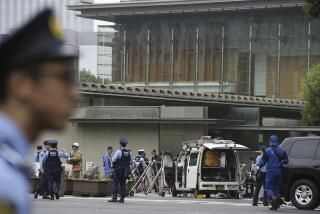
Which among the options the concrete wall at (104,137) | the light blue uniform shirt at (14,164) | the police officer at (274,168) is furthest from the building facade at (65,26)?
the concrete wall at (104,137)

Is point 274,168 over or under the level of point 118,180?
over

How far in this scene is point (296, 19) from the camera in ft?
261

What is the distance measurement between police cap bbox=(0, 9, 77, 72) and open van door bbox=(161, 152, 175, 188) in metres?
27.8

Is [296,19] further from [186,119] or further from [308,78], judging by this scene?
[186,119]

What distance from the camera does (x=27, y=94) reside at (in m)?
2.33

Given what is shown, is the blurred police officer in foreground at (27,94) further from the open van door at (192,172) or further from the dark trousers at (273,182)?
the open van door at (192,172)

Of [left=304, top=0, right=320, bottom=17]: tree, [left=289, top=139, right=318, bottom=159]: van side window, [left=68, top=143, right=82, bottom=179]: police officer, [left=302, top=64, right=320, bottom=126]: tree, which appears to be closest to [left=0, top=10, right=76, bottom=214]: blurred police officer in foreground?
[left=289, top=139, right=318, bottom=159]: van side window

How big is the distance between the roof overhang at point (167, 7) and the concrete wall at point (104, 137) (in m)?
37.8

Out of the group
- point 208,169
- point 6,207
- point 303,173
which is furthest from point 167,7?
point 6,207

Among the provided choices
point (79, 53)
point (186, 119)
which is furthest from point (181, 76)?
point (79, 53)

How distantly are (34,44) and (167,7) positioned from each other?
82904mm

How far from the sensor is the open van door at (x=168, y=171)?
30.3 metres

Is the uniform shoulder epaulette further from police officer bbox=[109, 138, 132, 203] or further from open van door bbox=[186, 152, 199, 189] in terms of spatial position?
open van door bbox=[186, 152, 199, 189]

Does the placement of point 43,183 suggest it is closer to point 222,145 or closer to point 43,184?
point 43,184
